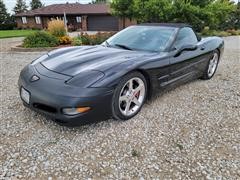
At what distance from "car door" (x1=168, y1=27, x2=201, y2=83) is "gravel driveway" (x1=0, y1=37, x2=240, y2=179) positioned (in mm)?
484

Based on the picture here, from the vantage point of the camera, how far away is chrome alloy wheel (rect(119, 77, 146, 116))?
2826 millimetres

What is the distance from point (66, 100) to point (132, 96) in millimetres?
959

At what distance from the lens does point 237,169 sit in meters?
2.11

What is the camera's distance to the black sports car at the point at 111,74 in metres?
2.36

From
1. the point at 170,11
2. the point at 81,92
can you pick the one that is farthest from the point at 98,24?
the point at 81,92

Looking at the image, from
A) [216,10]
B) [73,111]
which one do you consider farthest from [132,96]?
[216,10]

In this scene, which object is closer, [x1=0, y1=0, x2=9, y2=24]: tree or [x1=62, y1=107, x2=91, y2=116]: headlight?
[x1=62, y1=107, x2=91, y2=116]: headlight

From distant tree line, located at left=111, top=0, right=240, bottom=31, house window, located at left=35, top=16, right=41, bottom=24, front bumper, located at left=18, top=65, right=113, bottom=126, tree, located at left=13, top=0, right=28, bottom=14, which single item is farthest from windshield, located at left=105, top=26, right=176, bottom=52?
tree, located at left=13, top=0, right=28, bottom=14

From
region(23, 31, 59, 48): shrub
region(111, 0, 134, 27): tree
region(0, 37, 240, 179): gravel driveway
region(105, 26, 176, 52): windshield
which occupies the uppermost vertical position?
region(111, 0, 134, 27): tree

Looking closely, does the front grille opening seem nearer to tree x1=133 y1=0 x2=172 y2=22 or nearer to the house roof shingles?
tree x1=133 y1=0 x2=172 y2=22

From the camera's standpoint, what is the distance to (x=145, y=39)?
11.5 feet

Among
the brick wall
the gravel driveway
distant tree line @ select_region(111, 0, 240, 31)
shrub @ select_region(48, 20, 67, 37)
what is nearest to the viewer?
the gravel driveway

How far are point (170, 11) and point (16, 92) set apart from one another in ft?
36.2

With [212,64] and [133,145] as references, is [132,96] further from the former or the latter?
[212,64]
